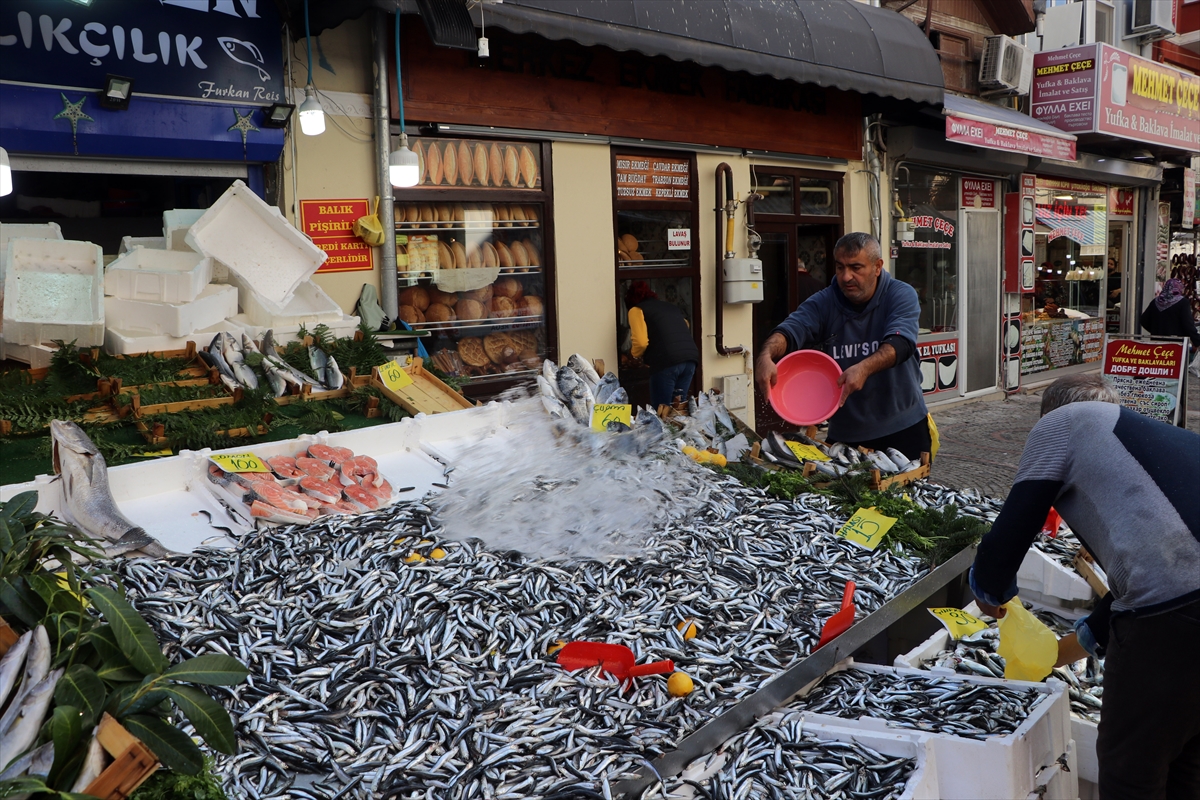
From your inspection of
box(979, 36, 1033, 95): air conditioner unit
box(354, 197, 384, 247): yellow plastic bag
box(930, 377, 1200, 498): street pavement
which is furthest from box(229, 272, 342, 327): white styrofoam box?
box(979, 36, 1033, 95): air conditioner unit

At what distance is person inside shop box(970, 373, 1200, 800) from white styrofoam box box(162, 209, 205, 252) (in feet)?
16.9

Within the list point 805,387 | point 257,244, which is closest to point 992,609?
point 805,387

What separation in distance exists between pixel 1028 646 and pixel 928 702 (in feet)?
1.64

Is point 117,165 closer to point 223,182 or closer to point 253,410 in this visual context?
point 223,182

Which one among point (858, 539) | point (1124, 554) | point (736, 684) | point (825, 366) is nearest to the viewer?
point (1124, 554)

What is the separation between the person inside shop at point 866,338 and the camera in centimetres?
530

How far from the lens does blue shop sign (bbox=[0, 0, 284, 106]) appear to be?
17.8ft

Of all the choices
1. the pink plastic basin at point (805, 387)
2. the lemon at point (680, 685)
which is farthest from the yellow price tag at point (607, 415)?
→ the lemon at point (680, 685)

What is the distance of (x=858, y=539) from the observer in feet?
13.6

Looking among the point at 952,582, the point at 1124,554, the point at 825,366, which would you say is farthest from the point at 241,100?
the point at 1124,554

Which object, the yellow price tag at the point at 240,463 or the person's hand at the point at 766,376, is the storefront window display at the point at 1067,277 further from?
the yellow price tag at the point at 240,463

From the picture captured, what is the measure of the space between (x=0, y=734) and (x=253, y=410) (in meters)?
3.02

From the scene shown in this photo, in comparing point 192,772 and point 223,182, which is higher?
point 223,182

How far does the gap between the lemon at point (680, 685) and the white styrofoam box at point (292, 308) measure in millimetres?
3972
